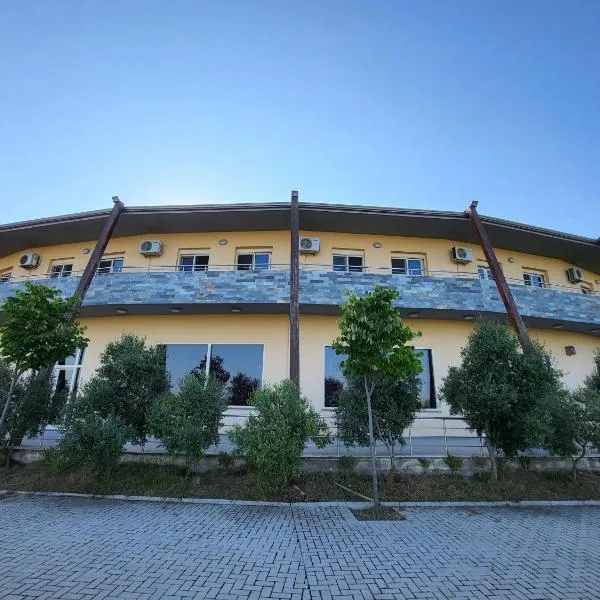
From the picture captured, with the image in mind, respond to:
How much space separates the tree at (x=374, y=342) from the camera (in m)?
7.13

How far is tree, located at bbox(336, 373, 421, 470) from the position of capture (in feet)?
26.0

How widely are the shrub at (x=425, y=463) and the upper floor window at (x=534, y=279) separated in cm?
1058

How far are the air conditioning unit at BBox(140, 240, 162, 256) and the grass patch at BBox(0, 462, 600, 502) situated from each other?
7922 mm

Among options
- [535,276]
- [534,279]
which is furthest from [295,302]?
[535,276]

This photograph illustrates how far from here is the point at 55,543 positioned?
482 cm

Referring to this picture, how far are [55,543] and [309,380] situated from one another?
8271mm

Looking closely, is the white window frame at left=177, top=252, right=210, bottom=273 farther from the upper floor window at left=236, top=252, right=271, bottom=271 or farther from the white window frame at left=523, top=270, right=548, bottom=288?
the white window frame at left=523, top=270, right=548, bottom=288

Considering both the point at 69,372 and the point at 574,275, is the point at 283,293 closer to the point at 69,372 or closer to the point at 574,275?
the point at 69,372

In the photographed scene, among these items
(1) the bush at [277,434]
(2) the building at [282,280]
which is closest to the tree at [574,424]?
(2) the building at [282,280]

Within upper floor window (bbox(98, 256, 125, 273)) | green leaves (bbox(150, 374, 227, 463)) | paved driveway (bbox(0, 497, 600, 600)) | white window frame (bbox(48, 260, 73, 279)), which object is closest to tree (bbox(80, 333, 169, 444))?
green leaves (bbox(150, 374, 227, 463))

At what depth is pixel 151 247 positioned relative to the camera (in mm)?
13617

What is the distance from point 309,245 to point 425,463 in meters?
8.34

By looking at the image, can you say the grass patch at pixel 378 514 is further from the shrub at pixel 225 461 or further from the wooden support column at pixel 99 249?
the wooden support column at pixel 99 249

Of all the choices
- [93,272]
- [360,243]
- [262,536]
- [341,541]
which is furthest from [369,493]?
[93,272]
